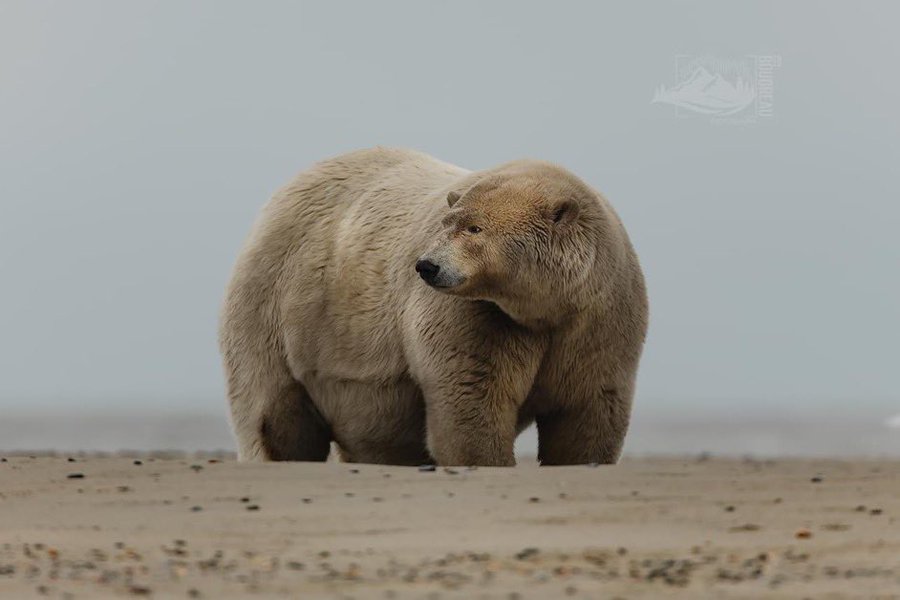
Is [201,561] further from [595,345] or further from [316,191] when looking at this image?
[316,191]

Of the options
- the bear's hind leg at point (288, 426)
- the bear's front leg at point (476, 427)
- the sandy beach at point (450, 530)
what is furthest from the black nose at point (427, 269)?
the bear's hind leg at point (288, 426)

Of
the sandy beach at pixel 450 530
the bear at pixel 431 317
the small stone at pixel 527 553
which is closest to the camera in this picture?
the sandy beach at pixel 450 530

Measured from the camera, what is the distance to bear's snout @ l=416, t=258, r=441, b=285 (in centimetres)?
927

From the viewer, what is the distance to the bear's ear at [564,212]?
970 cm

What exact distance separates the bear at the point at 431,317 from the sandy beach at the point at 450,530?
1493 mm

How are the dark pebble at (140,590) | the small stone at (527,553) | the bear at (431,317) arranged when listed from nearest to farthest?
the dark pebble at (140,590), the small stone at (527,553), the bear at (431,317)

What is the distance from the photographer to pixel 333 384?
1107 centimetres

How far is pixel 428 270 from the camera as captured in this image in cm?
930

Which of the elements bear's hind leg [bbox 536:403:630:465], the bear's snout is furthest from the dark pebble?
bear's hind leg [bbox 536:403:630:465]

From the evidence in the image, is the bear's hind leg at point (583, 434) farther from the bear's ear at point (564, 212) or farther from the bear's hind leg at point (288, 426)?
the bear's hind leg at point (288, 426)

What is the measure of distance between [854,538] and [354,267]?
520cm

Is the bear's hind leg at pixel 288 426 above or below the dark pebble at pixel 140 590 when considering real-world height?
above

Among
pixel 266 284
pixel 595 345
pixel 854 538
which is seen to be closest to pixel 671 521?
pixel 854 538

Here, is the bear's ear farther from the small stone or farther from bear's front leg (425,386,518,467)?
the small stone
